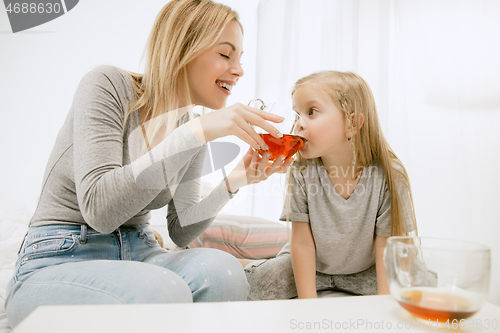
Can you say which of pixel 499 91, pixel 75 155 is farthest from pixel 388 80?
pixel 75 155

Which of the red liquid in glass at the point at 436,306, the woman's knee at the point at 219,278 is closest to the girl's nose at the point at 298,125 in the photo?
the woman's knee at the point at 219,278

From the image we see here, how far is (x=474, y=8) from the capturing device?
6.21ft

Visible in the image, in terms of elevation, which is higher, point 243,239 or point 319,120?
point 319,120

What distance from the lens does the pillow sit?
163cm

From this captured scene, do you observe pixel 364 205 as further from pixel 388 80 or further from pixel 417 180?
Result: pixel 388 80

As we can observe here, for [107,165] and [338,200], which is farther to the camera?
[338,200]

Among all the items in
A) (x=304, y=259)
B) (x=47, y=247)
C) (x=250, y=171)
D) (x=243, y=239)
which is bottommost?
(x=243, y=239)

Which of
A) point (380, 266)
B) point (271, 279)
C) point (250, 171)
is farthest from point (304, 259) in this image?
point (250, 171)

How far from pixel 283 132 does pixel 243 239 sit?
91 centimetres

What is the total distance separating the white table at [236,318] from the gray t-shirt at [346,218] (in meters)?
0.76

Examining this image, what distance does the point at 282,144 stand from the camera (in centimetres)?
86

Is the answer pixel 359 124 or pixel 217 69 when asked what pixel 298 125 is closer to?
pixel 217 69

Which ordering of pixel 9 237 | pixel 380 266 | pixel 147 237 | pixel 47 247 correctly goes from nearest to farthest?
pixel 47 247 < pixel 147 237 < pixel 380 266 < pixel 9 237

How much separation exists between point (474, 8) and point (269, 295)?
6.10ft
